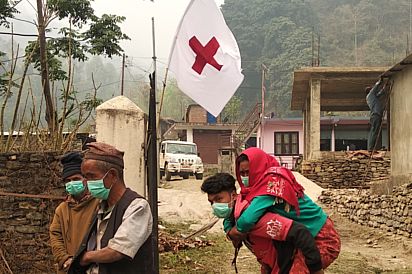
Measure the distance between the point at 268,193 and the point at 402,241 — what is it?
27.0 ft

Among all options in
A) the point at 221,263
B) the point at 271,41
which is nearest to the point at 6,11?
the point at 221,263

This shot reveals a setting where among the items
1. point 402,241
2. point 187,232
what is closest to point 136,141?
point 187,232

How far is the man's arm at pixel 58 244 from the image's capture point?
3406 millimetres

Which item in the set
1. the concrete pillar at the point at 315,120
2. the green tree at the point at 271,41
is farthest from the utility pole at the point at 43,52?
the green tree at the point at 271,41

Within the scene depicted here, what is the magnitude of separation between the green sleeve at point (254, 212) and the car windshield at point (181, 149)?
22.0 metres

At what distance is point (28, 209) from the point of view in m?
6.59

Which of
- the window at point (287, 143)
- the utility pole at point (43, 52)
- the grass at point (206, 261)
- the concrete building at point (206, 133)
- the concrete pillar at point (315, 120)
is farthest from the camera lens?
the concrete building at point (206, 133)

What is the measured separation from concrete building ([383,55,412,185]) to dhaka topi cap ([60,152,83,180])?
379 inches

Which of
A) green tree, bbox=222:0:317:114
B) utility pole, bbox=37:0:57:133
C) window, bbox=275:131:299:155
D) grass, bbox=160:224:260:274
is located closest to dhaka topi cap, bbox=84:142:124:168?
grass, bbox=160:224:260:274

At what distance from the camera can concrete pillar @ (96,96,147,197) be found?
22.3 feet

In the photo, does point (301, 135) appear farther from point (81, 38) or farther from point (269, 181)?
point (269, 181)

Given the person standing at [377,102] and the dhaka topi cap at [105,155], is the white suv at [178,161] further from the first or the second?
the dhaka topi cap at [105,155]

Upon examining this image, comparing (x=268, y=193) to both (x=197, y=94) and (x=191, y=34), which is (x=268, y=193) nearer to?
(x=197, y=94)

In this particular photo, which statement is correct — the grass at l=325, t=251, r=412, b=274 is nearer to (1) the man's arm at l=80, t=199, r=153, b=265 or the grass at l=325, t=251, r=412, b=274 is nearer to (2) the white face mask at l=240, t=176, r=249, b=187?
(2) the white face mask at l=240, t=176, r=249, b=187
